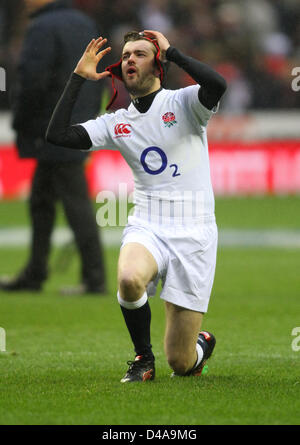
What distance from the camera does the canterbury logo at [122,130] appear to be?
5.34m

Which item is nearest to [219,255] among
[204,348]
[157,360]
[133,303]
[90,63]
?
[157,360]

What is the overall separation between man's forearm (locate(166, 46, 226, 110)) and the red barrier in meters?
10.7

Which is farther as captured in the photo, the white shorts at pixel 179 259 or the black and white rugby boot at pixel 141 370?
the white shorts at pixel 179 259

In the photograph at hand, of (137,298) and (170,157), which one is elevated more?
(170,157)

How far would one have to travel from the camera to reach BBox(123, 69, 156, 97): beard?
524cm

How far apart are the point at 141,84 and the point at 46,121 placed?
3.20 metres

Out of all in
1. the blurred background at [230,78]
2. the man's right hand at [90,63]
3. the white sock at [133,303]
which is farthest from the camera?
the blurred background at [230,78]

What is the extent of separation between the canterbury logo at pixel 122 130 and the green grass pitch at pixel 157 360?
1322mm

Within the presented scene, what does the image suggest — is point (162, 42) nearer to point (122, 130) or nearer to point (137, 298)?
point (122, 130)

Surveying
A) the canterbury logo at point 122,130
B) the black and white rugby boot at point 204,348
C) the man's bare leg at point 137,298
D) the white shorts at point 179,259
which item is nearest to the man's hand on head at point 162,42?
the canterbury logo at point 122,130

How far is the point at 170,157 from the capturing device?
5.29 meters

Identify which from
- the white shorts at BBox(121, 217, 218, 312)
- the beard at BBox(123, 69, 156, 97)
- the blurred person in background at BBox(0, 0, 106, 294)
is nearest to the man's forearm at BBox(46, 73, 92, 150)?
the beard at BBox(123, 69, 156, 97)

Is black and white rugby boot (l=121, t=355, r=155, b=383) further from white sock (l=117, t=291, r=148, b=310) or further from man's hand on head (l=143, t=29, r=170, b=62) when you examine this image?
man's hand on head (l=143, t=29, r=170, b=62)

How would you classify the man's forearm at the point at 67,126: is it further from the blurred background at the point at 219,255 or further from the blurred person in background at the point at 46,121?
the blurred person in background at the point at 46,121
